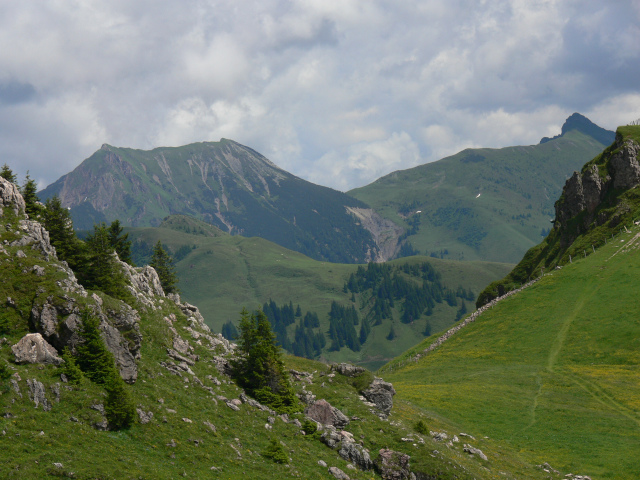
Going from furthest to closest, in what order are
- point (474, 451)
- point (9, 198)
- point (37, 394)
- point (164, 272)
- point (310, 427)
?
point (164, 272), point (474, 451), point (9, 198), point (310, 427), point (37, 394)

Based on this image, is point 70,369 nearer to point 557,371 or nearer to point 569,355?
point 557,371

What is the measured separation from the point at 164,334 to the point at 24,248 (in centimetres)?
1542

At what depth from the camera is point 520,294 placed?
131875 mm

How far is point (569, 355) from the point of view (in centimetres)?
9856

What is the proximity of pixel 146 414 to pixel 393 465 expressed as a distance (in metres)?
21.7

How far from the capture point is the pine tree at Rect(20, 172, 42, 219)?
55487 mm

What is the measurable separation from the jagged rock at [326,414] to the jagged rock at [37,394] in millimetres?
25063

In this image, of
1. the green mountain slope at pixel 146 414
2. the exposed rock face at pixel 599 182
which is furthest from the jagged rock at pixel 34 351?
the exposed rock face at pixel 599 182

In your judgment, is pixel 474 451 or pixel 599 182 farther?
pixel 599 182

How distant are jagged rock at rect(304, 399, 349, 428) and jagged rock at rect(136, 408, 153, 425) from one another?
1792 cm

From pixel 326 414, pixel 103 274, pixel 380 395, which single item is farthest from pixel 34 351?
pixel 380 395

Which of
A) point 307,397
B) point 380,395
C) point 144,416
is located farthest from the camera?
point 380,395

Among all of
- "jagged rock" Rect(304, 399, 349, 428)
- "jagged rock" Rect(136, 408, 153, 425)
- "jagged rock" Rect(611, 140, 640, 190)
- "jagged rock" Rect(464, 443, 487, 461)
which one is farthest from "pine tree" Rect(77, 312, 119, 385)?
"jagged rock" Rect(611, 140, 640, 190)

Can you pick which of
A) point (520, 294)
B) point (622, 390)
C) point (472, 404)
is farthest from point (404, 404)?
point (520, 294)
